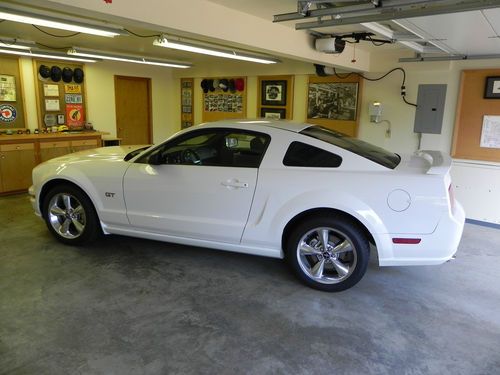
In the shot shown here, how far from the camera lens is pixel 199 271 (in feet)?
12.0

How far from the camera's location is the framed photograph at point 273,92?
748 centimetres

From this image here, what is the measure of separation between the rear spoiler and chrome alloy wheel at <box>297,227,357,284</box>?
0.85 m

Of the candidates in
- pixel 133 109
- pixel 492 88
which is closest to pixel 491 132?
pixel 492 88

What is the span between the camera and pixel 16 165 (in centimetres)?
632

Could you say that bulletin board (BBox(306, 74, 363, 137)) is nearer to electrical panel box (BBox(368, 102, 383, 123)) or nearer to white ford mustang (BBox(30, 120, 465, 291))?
electrical panel box (BBox(368, 102, 383, 123))

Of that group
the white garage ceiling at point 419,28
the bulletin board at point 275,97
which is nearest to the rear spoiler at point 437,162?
the white garage ceiling at point 419,28

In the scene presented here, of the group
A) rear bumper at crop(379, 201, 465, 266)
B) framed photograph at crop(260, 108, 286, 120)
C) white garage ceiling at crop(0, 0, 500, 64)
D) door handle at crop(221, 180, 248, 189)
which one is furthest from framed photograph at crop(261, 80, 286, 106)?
rear bumper at crop(379, 201, 465, 266)

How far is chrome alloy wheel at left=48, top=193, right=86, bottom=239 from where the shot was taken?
4035mm

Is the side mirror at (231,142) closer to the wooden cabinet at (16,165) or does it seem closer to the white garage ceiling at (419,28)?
the white garage ceiling at (419,28)

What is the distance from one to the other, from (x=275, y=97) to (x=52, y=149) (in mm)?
4158

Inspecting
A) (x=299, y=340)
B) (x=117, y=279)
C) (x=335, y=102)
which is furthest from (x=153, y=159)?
(x=335, y=102)

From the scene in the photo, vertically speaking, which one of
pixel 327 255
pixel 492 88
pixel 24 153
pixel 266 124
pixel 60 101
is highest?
pixel 492 88

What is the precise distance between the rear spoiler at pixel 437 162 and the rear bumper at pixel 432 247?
1.13 feet

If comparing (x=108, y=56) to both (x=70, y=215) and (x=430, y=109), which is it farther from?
(x=430, y=109)
